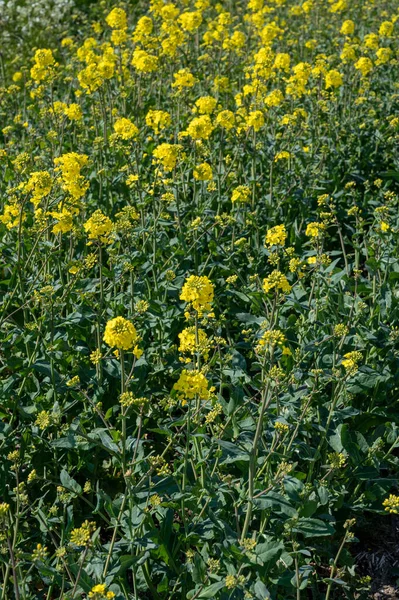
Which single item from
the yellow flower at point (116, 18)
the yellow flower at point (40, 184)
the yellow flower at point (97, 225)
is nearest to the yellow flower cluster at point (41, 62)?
the yellow flower at point (116, 18)

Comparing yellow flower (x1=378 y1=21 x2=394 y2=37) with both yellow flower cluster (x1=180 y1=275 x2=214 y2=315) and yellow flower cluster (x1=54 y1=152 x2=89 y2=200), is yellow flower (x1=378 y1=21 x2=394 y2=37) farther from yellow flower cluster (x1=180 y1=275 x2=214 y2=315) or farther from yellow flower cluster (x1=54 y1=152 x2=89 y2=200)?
yellow flower cluster (x1=180 y1=275 x2=214 y2=315)

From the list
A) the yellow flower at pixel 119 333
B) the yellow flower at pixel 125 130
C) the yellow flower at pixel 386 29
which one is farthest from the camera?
the yellow flower at pixel 386 29

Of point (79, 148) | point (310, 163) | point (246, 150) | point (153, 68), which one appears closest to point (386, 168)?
point (310, 163)

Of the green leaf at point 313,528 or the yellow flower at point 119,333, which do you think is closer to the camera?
the yellow flower at point 119,333

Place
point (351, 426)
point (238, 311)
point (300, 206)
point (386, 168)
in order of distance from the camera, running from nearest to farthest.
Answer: point (351, 426)
point (238, 311)
point (300, 206)
point (386, 168)

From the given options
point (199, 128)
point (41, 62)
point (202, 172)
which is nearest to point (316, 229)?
point (202, 172)

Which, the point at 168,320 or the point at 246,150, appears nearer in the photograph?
the point at 168,320

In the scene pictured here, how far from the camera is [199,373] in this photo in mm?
2709

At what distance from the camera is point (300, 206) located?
16.3 ft

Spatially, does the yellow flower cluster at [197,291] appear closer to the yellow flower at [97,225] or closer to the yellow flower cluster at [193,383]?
the yellow flower cluster at [193,383]

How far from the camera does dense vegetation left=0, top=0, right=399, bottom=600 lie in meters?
2.69

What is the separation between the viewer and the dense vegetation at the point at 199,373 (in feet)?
8.84

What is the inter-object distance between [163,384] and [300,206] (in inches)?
69.3

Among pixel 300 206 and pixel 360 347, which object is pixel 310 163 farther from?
pixel 360 347
